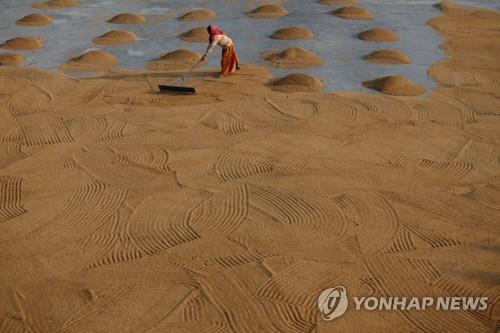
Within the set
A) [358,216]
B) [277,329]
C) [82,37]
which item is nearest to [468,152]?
[358,216]

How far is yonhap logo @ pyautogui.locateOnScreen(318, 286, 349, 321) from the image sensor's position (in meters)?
6.89

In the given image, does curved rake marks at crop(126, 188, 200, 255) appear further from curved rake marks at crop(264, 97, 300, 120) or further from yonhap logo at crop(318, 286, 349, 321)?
curved rake marks at crop(264, 97, 300, 120)

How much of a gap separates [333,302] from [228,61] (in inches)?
325

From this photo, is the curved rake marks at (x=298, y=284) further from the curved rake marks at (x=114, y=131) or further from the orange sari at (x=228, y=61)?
the orange sari at (x=228, y=61)

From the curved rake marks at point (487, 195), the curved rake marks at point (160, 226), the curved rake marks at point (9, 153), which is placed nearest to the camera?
the curved rake marks at point (160, 226)

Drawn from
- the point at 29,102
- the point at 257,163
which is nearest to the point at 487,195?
the point at 257,163

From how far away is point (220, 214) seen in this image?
8.80 m

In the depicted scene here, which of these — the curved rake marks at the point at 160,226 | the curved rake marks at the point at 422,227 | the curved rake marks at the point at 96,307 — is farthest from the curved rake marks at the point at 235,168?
the curved rake marks at the point at 96,307

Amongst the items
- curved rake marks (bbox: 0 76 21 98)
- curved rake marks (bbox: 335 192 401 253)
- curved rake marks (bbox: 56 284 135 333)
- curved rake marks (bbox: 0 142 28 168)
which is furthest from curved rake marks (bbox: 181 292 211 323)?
curved rake marks (bbox: 0 76 21 98)

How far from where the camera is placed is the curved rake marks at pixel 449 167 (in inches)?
392

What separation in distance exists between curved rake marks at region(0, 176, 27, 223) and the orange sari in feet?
19.2

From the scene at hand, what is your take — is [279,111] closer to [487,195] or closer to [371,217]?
[371,217]

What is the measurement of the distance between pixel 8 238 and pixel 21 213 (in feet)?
2.16

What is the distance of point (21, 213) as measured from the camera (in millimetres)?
8891
